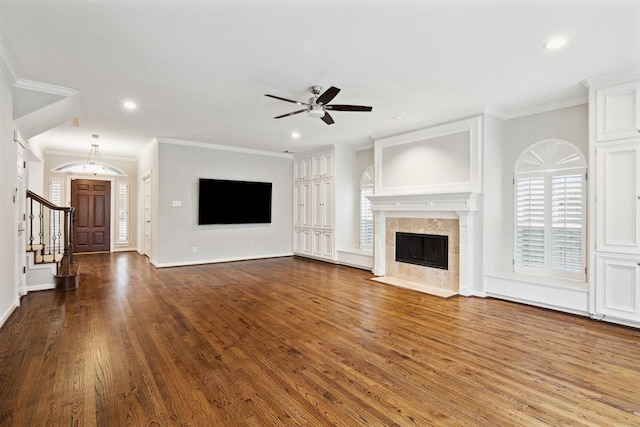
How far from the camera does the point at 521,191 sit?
477cm

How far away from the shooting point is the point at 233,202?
7688 millimetres

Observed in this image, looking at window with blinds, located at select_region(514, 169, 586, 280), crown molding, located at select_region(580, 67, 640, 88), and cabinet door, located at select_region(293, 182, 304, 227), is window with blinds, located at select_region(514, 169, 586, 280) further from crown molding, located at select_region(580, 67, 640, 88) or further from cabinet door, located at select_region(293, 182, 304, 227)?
cabinet door, located at select_region(293, 182, 304, 227)

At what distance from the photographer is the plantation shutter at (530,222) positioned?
15.0ft

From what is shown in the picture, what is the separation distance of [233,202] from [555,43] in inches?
254

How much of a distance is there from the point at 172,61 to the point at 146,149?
17.5 feet

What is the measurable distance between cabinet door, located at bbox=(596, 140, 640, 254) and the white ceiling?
35.0 inches

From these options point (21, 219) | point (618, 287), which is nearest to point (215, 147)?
point (21, 219)

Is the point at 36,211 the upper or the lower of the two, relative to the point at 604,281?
upper

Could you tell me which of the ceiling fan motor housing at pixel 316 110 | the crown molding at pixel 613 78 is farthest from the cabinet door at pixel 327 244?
the crown molding at pixel 613 78

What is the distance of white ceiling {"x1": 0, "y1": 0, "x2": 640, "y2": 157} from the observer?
2.45 m

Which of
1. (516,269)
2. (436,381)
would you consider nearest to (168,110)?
(436,381)

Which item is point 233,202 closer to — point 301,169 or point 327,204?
point 301,169

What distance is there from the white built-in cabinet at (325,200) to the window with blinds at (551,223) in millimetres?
3598

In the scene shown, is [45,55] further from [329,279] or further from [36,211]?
[36,211]
